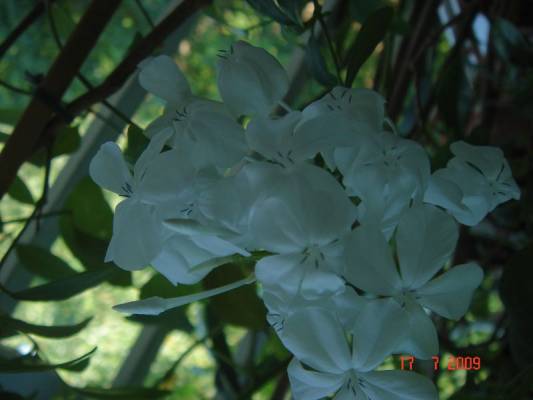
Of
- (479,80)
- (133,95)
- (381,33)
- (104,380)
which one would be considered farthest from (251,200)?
(104,380)

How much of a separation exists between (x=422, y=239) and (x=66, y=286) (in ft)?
0.62

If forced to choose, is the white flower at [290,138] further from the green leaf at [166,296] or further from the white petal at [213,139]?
the green leaf at [166,296]

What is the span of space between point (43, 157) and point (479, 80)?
1.87 ft

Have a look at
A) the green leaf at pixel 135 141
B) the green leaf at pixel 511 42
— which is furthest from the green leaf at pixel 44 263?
the green leaf at pixel 511 42

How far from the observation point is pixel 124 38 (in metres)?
1.27

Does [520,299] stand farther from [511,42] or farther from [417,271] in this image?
[511,42]

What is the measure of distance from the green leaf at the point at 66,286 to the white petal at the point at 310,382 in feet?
0.38

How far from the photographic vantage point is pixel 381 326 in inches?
8.4

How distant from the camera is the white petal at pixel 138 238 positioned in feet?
0.73

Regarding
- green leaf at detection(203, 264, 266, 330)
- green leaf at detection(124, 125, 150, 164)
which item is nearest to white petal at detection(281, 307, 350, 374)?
green leaf at detection(124, 125, 150, 164)

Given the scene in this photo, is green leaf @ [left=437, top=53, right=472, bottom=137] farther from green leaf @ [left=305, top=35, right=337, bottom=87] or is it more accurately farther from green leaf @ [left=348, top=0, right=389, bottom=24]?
green leaf @ [left=305, top=35, right=337, bottom=87]

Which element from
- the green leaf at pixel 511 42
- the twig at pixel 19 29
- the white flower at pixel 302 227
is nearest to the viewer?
the white flower at pixel 302 227

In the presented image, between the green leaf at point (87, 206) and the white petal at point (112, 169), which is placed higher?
the white petal at point (112, 169)

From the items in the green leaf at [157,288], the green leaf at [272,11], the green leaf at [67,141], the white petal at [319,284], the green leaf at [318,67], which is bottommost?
the green leaf at [157,288]
